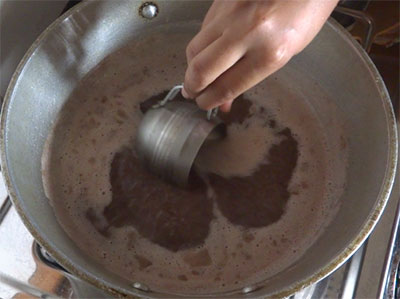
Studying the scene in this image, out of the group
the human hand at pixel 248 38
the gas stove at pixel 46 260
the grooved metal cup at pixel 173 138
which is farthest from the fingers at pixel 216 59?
the gas stove at pixel 46 260

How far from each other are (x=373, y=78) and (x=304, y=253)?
0.65 ft

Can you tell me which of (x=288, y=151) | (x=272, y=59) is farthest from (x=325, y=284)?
(x=272, y=59)

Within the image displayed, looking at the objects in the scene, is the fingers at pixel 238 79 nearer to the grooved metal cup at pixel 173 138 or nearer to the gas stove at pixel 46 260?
the grooved metal cup at pixel 173 138

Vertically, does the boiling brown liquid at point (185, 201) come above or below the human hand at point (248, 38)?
below

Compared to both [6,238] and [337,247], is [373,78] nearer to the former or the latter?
[337,247]

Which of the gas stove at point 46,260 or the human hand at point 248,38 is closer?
the human hand at point 248,38

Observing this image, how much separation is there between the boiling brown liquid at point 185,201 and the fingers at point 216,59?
0.53 ft

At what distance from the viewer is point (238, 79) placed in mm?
386

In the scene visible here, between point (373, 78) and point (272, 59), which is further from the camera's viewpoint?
point (373, 78)

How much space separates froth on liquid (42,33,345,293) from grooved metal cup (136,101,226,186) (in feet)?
0.08

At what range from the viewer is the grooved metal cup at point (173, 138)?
0.49 metres

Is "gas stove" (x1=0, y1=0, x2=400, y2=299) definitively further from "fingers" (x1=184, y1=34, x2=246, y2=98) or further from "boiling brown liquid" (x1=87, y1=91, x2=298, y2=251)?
"fingers" (x1=184, y1=34, x2=246, y2=98)

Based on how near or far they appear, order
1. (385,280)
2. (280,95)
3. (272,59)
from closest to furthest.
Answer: (272,59)
(385,280)
(280,95)

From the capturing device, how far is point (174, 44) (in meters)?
0.59
